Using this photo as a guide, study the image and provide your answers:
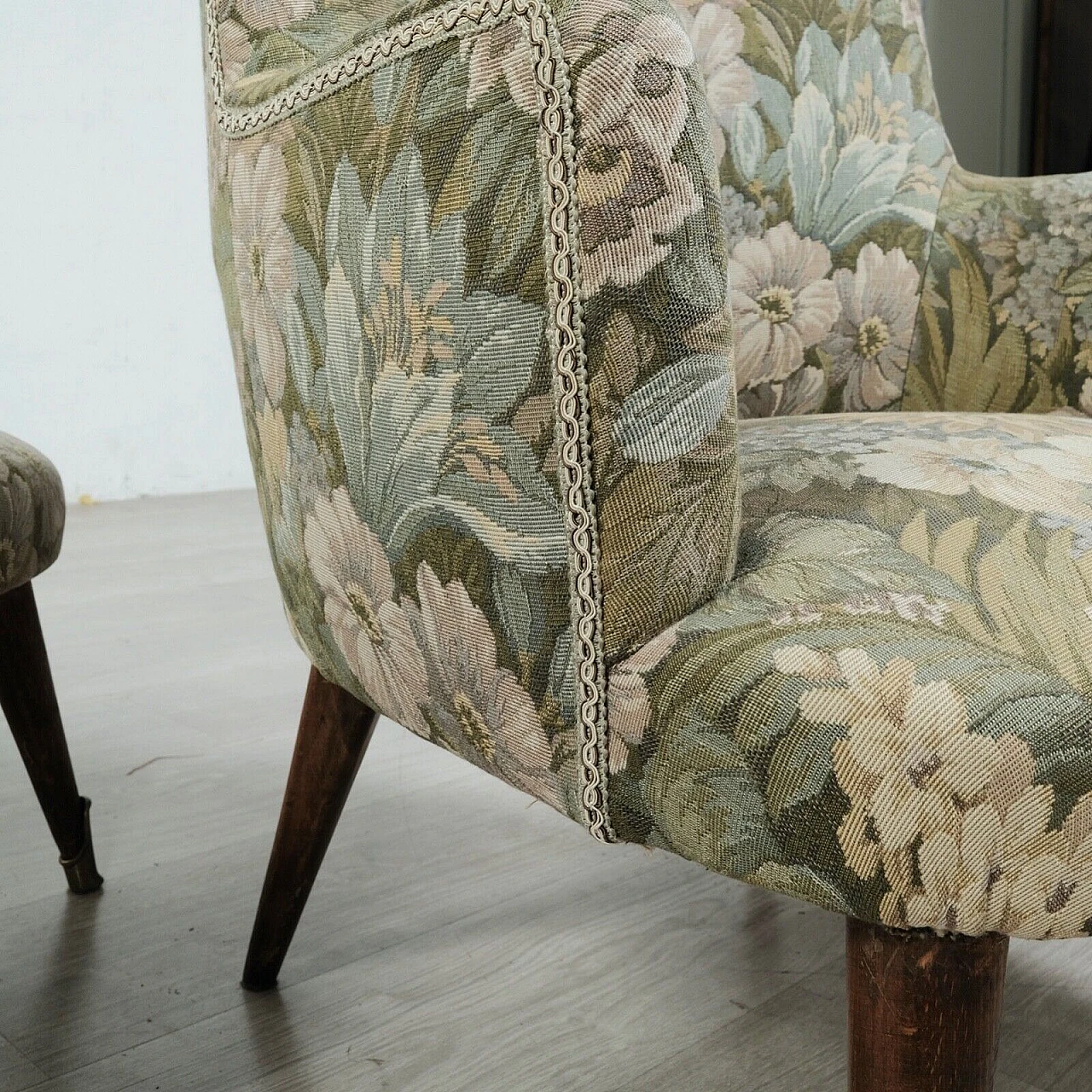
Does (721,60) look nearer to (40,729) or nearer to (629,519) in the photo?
(629,519)

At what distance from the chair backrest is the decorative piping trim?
1.45ft

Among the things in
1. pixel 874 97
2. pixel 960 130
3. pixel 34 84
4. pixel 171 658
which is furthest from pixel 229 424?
pixel 874 97

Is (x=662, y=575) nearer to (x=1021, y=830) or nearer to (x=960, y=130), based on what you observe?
(x=1021, y=830)

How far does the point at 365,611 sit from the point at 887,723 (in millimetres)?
289

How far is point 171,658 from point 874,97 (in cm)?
115

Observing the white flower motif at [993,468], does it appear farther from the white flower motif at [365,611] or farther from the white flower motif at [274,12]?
the white flower motif at [274,12]

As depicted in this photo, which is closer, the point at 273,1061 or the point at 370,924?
the point at 273,1061

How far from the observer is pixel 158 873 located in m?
1.05

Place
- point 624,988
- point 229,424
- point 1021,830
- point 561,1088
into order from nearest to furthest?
point 1021,830, point 561,1088, point 624,988, point 229,424

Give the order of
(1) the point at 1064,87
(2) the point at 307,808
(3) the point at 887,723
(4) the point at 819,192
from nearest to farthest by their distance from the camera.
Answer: (3) the point at 887,723 → (2) the point at 307,808 → (4) the point at 819,192 → (1) the point at 1064,87

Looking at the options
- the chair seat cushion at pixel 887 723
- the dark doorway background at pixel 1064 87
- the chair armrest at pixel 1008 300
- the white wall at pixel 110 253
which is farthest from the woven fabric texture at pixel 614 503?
the dark doorway background at pixel 1064 87

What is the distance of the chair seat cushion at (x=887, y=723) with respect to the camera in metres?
0.41

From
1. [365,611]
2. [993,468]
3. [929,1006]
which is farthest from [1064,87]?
[929,1006]

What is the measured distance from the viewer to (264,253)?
64 cm
